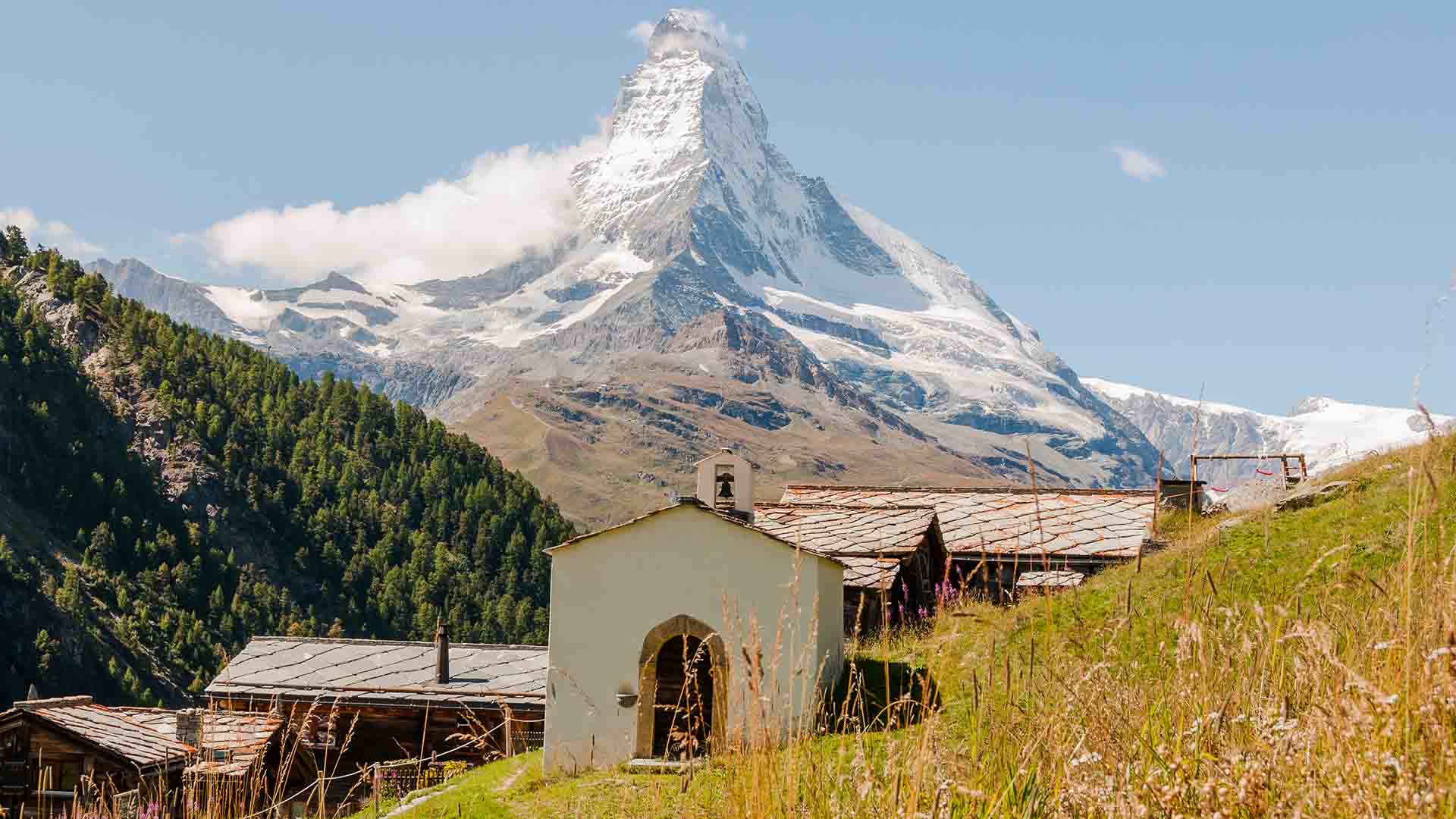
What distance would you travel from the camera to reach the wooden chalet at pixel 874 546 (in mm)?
25531

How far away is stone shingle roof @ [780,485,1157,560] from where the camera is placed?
30.0 metres

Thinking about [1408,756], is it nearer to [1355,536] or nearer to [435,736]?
[1355,536]

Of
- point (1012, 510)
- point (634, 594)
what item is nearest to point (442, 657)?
point (1012, 510)

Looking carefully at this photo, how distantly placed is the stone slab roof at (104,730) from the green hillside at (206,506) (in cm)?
8193

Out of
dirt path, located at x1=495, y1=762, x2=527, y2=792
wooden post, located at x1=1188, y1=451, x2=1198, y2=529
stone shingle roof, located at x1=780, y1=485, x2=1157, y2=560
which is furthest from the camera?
stone shingle roof, located at x1=780, y1=485, x2=1157, y2=560

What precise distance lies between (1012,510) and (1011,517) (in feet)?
5.59

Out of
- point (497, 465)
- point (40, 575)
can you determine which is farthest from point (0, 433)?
point (497, 465)

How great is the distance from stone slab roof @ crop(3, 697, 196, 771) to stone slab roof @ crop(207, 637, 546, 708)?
236 centimetres

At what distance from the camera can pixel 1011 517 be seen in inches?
1294

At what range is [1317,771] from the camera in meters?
2.82

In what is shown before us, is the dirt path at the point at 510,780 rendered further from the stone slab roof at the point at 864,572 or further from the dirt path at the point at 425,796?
the stone slab roof at the point at 864,572

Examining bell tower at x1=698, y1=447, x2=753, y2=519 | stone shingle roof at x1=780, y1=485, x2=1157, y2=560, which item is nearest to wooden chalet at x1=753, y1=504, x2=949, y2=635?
bell tower at x1=698, y1=447, x2=753, y2=519

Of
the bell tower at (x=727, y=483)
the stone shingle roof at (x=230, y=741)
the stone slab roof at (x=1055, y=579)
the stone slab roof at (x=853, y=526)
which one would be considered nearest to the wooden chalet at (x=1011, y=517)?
the stone slab roof at (x=1055, y=579)

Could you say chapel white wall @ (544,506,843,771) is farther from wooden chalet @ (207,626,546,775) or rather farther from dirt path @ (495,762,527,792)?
wooden chalet @ (207,626,546,775)
